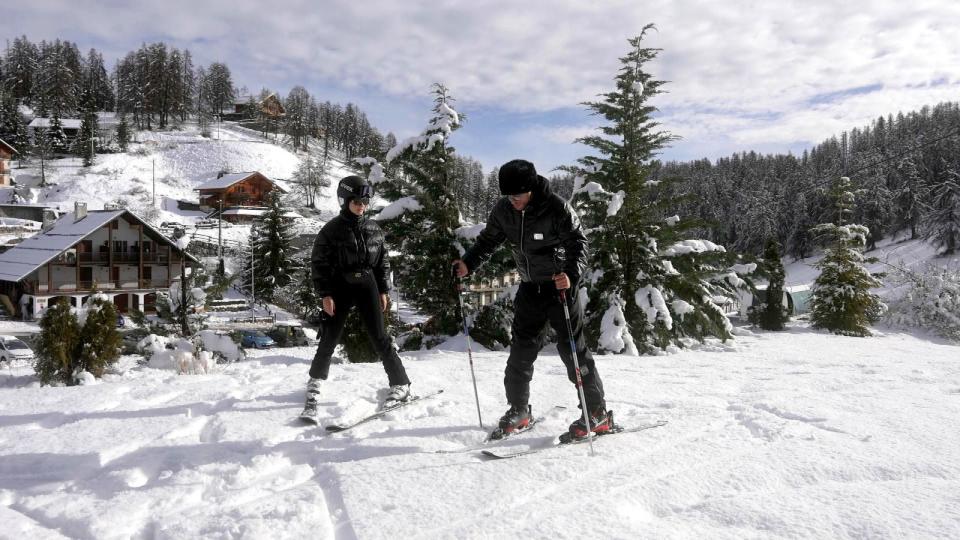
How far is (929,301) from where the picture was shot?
18.9m

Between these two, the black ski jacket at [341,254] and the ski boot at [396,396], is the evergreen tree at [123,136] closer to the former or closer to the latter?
the black ski jacket at [341,254]

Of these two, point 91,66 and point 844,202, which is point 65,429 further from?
point 91,66

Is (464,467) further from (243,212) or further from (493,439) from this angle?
(243,212)

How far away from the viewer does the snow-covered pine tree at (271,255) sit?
1473 inches

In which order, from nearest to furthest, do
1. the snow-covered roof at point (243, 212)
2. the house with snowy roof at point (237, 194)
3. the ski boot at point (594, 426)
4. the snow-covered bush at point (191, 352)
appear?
the ski boot at point (594, 426)
the snow-covered bush at point (191, 352)
the snow-covered roof at point (243, 212)
the house with snowy roof at point (237, 194)

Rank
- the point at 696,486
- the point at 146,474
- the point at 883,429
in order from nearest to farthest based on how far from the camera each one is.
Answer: the point at 696,486
the point at 146,474
the point at 883,429

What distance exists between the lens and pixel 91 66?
111 meters

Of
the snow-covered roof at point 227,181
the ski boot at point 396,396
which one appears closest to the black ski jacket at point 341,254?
the ski boot at point 396,396

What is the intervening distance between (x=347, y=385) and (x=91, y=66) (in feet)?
457

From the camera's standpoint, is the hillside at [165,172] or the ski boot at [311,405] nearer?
the ski boot at [311,405]

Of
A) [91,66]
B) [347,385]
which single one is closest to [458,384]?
[347,385]

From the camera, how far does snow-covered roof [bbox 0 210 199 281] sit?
3284cm

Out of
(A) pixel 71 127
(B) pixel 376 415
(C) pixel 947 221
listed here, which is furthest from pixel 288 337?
(A) pixel 71 127

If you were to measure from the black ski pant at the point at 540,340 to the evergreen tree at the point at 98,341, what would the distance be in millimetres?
5944
